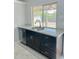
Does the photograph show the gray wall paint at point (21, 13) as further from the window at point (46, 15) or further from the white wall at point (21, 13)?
the window at point (46, 15)

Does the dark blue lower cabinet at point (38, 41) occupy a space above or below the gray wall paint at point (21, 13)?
below

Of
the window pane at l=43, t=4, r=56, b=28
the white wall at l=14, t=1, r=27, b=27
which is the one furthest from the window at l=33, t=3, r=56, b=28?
the white wall at l=14, t=1, r=27, b=27

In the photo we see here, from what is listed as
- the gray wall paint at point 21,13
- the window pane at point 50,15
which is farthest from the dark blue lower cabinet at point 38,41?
the window pane at point 50,15

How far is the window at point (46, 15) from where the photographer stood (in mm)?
729

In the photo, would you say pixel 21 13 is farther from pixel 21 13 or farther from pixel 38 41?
pixel 38 41

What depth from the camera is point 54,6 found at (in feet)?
2.37

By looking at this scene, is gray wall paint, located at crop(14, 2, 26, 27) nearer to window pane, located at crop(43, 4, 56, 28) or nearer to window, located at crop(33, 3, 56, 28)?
window, located at crop(33, 3, 56, 28)

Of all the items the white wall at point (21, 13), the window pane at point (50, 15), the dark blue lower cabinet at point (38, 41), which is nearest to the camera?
the window pane at point (50, 15)

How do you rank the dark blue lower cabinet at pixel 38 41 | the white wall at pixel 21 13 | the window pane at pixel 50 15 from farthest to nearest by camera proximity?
the dark blue lower cabinet at pixel 38 41 < the white wall at pixel 21 13 < the window pane at pixel 50 15

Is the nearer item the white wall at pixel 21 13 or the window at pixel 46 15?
the window at pixel 46 15

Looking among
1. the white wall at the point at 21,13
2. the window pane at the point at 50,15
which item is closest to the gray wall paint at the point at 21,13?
the white wall at the point at 21,13
